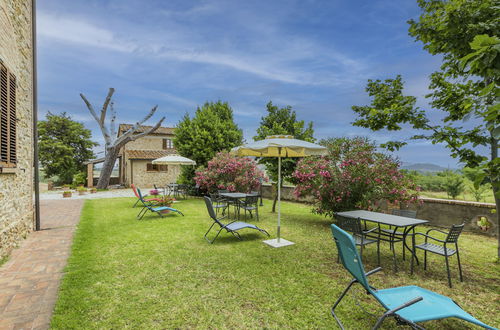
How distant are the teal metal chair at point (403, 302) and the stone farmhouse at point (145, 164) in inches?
935

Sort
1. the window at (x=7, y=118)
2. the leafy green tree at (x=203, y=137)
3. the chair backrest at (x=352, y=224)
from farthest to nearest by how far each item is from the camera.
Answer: the leafy green tree at (x=203, y=137)
the window at (x=7, y=118)
the chair backrest at (x=352, y=224)

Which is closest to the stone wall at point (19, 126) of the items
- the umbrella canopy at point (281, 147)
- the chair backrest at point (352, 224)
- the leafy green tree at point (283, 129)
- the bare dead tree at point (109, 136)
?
the umbrella canopy at point (281, 147)

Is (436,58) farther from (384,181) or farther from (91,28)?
(91,28)

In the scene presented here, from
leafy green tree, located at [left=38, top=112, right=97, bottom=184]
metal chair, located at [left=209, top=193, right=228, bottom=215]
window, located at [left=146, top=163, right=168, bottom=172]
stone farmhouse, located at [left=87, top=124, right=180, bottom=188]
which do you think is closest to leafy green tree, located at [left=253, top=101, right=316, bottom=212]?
metal chair, located at [left=209, top=193, right=228, bottom=215]

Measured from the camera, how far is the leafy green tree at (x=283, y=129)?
11148 mm

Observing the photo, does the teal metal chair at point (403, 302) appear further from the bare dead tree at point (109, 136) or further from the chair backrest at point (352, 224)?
the bare dead tree at point (109, 136)

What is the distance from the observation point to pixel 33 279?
3.93m

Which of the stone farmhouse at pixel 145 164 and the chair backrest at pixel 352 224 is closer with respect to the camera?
the chair backrest at pixel 352 224

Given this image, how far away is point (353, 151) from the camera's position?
787 centimetres

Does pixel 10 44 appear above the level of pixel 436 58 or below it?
above

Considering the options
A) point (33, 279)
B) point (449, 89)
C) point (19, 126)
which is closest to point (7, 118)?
point (19, 126)

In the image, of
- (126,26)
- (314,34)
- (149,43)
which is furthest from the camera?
(149,43)

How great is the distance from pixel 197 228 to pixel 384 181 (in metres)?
5.69

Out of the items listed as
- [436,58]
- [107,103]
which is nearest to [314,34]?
[436,58]
